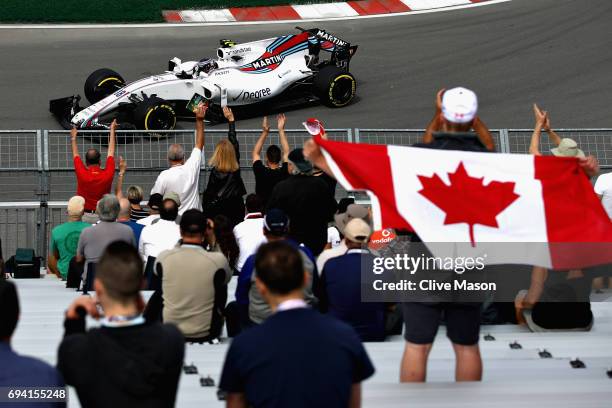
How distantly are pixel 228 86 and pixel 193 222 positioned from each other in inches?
368

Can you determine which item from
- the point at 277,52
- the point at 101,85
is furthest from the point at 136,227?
the point at 277,52

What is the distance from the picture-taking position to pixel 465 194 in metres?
5.87

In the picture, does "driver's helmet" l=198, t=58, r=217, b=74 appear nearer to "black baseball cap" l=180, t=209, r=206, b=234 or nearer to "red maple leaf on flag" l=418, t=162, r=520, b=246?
"black baseball cap" l=180, t=209, r=206, b=234

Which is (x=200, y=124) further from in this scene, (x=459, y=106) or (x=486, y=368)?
(x=459, y=106)

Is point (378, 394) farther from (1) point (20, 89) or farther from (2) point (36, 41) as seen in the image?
(2) point (36, 41)

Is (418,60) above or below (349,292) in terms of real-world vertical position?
above

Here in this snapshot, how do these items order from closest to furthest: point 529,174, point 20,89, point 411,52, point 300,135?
point 529,174
point 300,135
point 20,89
point 411,52

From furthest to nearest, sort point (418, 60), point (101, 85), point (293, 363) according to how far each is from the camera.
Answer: point (418, 60) → point (101, 85) → point (293, 363)

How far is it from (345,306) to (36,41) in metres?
15.6

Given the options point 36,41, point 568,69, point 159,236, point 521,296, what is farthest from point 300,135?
point 36,41

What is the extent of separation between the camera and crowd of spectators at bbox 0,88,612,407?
4.12 m

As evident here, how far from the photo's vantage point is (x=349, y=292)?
23.8ft

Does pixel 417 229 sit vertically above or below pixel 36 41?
below

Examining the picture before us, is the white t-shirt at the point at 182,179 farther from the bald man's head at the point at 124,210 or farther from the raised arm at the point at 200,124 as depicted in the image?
the bald man's head at the point at 124,210
